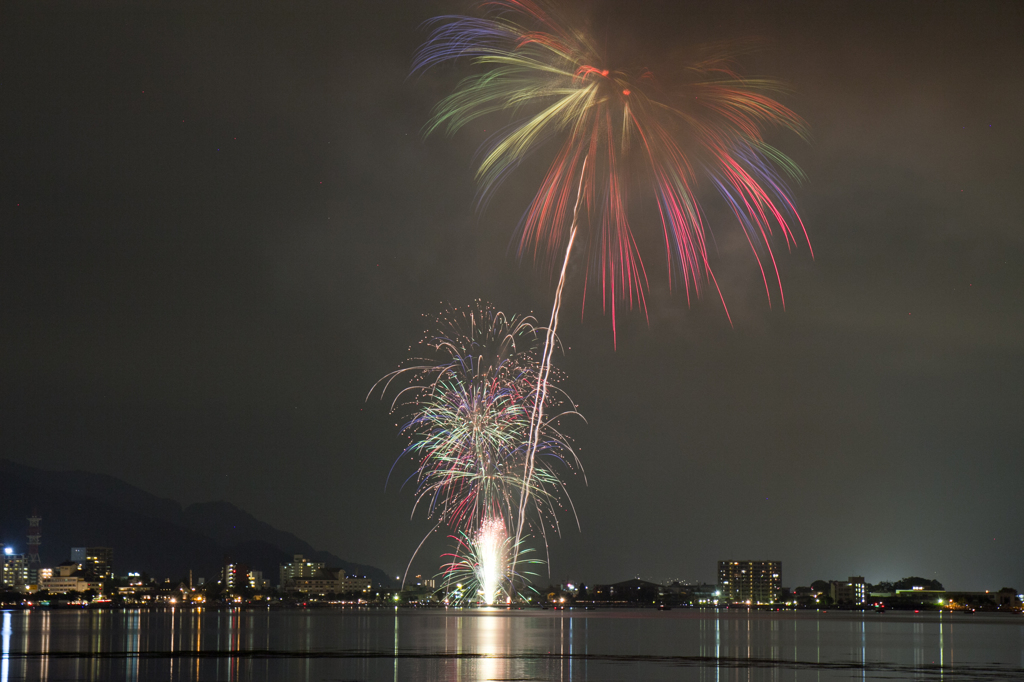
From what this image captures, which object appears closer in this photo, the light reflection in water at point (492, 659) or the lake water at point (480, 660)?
the light reflection in water at point (492, 659)

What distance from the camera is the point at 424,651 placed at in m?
52.0

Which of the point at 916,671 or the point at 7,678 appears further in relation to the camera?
the point at 916,671

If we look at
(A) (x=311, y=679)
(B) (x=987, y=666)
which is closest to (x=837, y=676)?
(B) (x=987, y=666)

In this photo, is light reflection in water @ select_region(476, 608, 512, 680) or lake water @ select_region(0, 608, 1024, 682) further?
lake water @ select_region(0, 608, 1024, 682)

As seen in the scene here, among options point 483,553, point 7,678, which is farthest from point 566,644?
point 7,678

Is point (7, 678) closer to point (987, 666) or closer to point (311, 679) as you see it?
point (311, 679)

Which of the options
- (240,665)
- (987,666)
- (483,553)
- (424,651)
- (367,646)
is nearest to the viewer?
→ (240,665)

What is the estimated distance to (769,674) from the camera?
128ft

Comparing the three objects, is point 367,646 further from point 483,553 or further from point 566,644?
point 483,553

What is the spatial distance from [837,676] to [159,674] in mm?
25115

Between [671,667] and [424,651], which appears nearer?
[671,667]

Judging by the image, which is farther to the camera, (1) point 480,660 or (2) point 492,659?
(2) point 492,659

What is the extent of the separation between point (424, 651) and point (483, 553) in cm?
2745

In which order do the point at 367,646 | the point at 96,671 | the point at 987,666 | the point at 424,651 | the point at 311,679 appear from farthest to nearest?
the point at 367,646, the point at 424,651, the point at 987,666, the point at 96,671, the point at 311,679
